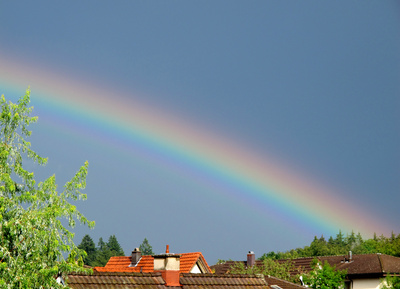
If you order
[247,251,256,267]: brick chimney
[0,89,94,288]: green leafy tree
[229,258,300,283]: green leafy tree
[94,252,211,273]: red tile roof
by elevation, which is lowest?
[0,89,94,288]: green leafy tree

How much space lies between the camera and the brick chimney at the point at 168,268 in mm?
23984

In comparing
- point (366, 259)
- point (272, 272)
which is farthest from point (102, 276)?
point (366, 259)

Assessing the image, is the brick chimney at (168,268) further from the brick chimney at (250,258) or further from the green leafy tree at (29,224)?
the brick chimney at (250,258)

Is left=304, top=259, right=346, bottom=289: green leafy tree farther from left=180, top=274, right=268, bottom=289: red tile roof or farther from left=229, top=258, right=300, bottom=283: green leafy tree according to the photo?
left=180, top=274, right=268, bottom=289: red tile roof

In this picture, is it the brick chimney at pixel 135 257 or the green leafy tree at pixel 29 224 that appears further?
the brick chimney at pixel 135 257

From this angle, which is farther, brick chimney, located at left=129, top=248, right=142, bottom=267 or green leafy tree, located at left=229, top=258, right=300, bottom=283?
green leafy tree, located at left=229, top=258, right=300, bottom=283

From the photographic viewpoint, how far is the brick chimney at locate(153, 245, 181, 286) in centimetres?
2398

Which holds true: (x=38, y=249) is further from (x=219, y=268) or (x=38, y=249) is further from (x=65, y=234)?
(x=219, y=268)

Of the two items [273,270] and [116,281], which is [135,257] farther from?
[116,281]

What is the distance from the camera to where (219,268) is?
75.9 m

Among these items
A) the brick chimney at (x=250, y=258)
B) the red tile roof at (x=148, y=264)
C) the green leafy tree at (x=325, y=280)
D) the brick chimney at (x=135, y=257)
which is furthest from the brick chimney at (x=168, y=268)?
the brick chimney at (x=250, y=258)

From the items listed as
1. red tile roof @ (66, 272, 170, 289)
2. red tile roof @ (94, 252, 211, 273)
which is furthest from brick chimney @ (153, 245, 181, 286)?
red tile roof @ (94, 252, 211, 273)

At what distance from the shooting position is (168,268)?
24078mm

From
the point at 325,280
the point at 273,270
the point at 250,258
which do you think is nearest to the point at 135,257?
the point at 325,280
